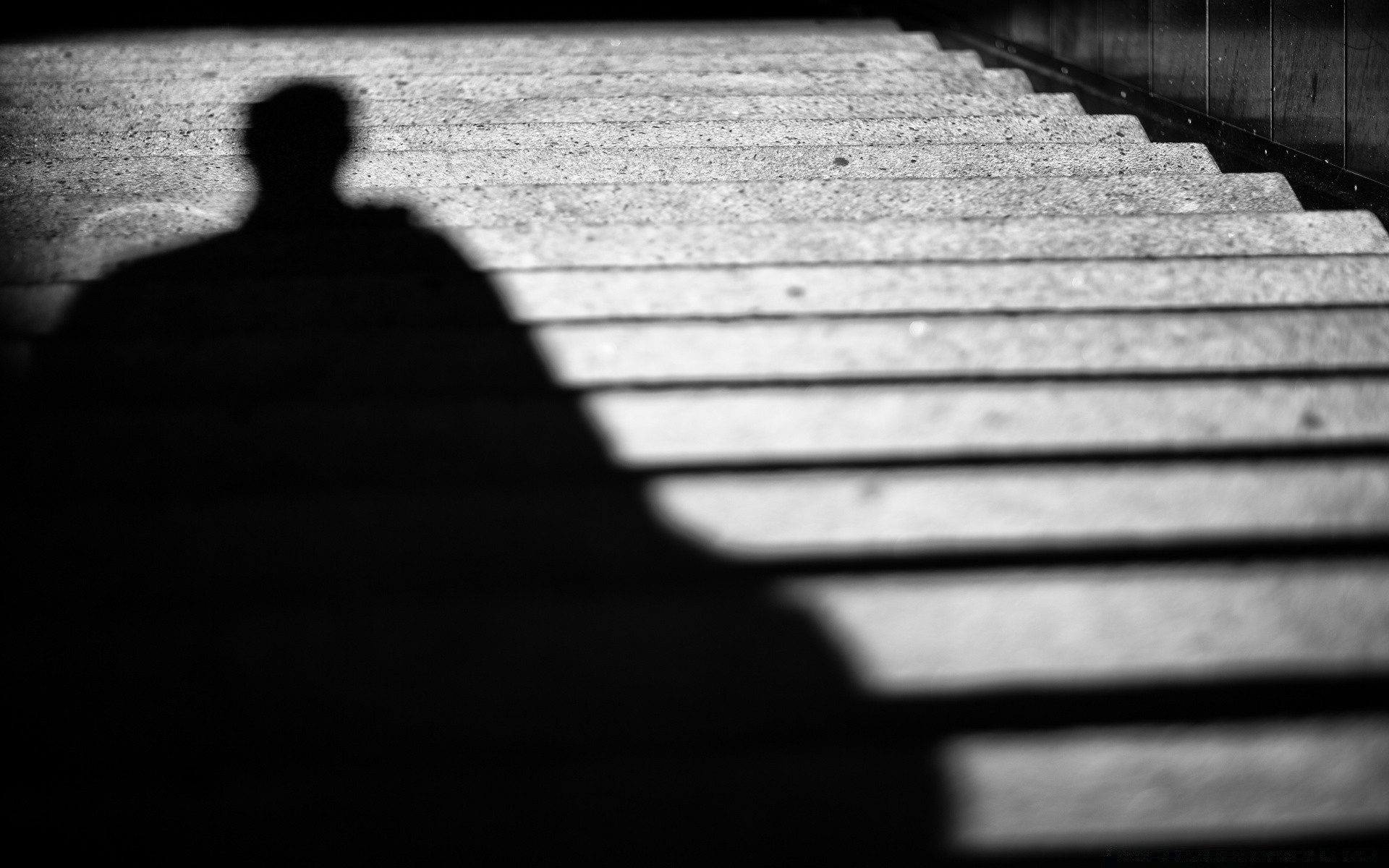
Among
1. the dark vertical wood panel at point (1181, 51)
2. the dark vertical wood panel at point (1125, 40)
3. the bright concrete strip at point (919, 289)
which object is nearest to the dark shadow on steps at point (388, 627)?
the bright concrete strip at point (919, 289)

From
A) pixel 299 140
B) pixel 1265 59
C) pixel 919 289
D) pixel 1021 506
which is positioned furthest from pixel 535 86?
pixel 1021 506

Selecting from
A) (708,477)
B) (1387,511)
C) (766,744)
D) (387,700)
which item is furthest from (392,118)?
(1387,511)

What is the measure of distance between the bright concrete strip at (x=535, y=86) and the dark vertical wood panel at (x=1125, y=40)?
0.38m

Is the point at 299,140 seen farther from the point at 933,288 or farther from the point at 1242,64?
the point at 1242,64

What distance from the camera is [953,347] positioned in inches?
81.2

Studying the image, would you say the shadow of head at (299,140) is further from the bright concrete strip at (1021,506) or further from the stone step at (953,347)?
the bright concrete strip at (1021,506)

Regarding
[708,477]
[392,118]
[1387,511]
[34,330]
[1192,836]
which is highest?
[392,118]

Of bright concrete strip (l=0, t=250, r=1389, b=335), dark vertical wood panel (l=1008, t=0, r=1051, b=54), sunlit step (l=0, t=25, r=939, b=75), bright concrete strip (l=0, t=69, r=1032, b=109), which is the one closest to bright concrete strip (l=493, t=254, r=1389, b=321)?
bright concrete strip (l=0, t=250, r=1389, b=335)

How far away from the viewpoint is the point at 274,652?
4.91 ft

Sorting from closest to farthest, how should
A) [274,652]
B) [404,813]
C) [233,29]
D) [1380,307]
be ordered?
[404,813], [274,652], [1380,307], [233,29]

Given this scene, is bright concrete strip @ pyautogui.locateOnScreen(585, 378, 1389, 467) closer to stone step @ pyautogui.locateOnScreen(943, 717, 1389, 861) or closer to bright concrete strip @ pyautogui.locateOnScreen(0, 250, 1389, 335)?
bright concrete strip @ pyautogui.locateOnScreen(0, 250, 1389, 335)

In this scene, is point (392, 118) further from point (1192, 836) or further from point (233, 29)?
point (1192, 836)

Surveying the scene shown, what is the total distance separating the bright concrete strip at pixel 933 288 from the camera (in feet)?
7.24

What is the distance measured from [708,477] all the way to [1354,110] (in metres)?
2.53
